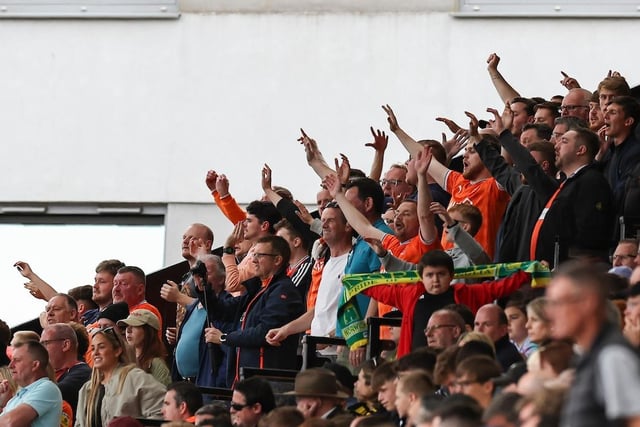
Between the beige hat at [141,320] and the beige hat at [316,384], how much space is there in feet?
8.13

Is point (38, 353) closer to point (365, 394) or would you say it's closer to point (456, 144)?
point (365, 394)

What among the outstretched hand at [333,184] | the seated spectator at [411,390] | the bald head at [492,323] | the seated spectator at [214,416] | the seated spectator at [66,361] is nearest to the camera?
the seated spectator at [411,390]

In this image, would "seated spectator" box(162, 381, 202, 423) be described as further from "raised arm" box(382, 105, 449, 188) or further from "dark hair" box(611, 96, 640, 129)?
"dark hair" box(611, 96, 640, 129)

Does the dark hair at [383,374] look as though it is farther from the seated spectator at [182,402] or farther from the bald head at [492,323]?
the seated spectator at [182,402]

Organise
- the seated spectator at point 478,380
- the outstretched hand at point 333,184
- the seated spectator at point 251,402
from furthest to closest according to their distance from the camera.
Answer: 1. the outstretched hand at point 333,184
2. the seated spectator at point 251,402
3. the seated spectator at point 478,380

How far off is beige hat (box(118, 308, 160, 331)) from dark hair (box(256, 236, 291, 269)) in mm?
962

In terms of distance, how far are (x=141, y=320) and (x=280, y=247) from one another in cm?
110

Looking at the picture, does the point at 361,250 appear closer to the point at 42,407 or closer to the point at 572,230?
the point at 572,230

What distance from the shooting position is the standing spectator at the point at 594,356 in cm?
410

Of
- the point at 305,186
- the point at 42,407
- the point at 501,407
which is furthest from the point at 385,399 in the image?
the point at 305,186

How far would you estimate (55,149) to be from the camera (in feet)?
51.5

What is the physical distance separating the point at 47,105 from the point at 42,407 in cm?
742

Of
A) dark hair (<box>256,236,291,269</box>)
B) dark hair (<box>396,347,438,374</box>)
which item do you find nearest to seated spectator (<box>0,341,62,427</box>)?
dark hair (<box>256,236,291,269</box>)

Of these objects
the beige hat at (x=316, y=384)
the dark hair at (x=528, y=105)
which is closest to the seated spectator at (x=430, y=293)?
the beige hat at (x=316, y=384)
